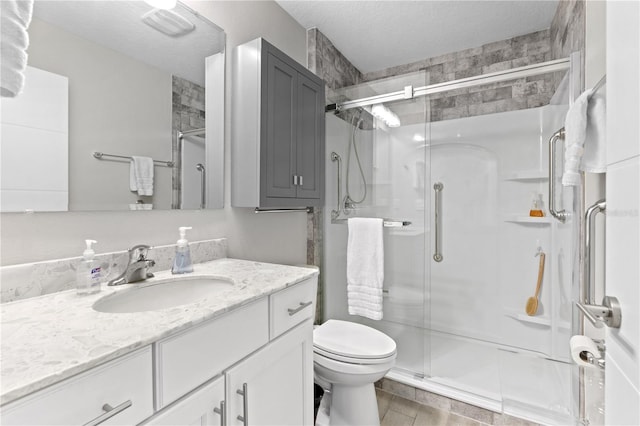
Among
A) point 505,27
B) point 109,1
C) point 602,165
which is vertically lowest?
point 602,165

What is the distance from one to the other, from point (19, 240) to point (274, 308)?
2.60 ft

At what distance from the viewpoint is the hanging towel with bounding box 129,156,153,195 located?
3.93 feet

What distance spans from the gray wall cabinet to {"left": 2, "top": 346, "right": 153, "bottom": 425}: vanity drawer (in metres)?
0.96

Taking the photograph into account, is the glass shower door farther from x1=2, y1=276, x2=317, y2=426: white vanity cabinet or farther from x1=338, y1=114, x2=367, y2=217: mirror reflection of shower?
x1=2, y1=276, x2=317, y2=426: white vanity cabinet

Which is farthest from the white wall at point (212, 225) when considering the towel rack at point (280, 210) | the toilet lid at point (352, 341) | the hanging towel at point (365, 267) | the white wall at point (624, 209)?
the white wall at point (624, 209)

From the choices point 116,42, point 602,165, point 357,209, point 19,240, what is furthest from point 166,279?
point 602,165

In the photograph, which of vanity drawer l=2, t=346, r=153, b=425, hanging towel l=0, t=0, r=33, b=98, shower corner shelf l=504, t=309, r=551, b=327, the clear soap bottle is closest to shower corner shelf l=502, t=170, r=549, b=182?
the clear soap bottle

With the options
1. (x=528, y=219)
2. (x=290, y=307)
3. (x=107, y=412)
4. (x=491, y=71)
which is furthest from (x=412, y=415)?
(x=491, y=71)

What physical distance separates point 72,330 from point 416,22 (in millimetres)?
2479

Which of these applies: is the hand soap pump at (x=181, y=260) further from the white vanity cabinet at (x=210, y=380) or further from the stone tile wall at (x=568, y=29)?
the stone tile wall at (x=568, y=29)

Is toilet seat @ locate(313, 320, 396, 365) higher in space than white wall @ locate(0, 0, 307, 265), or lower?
lower

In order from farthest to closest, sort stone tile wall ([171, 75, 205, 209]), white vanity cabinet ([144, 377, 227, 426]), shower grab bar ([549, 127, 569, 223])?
shower grab bar ([549, 127, 569, 223]), stone tile wall ([171, 75, 205, 209]), white vanity cabinet ([144, 377, 227, 426])

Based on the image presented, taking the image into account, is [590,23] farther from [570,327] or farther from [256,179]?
[256,179]

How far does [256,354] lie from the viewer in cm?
96
